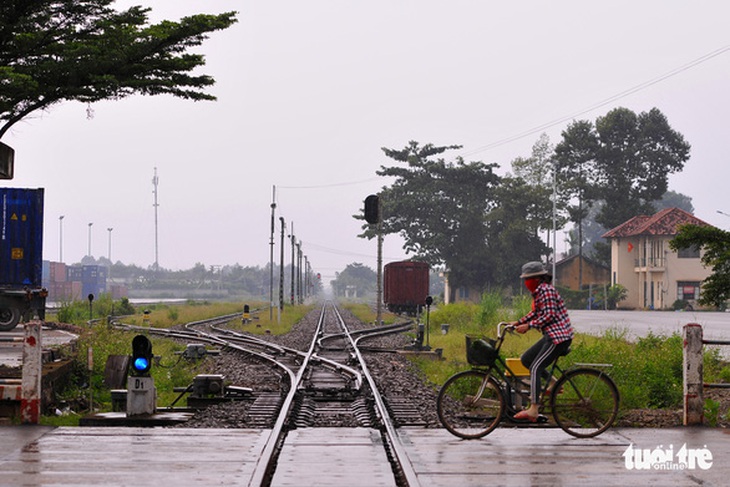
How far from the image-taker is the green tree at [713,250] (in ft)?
42.3

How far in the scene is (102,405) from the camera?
1409 centimetres

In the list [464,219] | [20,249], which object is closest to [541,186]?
[464,219]

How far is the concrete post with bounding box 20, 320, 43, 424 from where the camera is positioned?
10.3m

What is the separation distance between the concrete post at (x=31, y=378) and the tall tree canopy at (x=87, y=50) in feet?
14.4

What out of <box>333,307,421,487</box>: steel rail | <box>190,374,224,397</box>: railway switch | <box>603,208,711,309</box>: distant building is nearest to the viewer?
<box>333,307,421,487</box>: steel rail

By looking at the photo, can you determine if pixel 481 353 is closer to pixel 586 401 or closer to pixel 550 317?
pixel 550 317

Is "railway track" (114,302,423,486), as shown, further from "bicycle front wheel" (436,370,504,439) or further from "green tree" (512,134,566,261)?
"green tree" (512,134,566,261)

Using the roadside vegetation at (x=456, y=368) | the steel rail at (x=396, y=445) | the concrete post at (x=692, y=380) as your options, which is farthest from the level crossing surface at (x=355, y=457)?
the roadside vegetation at (x=456, y=368)

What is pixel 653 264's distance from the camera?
76.2m

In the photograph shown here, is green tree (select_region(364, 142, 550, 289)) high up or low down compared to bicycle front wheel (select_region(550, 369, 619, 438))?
up

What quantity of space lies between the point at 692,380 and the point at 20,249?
19412mm

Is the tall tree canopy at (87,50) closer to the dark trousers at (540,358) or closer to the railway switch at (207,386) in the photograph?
the railway switch at (207,386)

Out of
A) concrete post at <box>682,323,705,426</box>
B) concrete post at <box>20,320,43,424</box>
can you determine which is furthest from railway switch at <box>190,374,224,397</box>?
concrete post at <box>682,323,705,426</box>

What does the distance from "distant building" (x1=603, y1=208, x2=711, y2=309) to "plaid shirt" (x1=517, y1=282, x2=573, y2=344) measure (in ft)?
213
